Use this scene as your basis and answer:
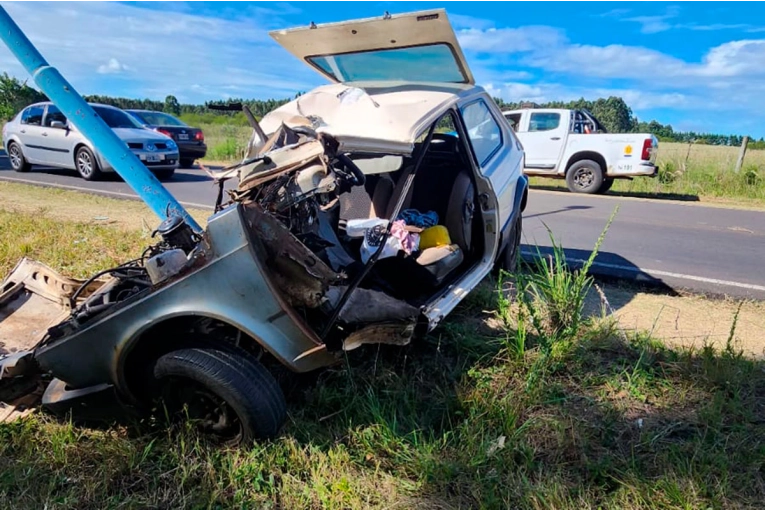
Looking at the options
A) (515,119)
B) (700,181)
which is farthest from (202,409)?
(700,181)

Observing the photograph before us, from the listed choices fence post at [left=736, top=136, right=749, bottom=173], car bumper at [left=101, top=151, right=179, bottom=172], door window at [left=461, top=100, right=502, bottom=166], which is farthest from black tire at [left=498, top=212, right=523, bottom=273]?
fence post at [left=736, top=136, right=749, bottom=173]

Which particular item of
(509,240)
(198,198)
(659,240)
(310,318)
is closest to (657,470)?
(310,318)

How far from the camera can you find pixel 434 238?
3.71 meters

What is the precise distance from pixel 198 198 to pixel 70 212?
232 centimetres

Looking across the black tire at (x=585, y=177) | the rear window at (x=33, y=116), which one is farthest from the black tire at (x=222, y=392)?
the rear window at (x=33, y=116)

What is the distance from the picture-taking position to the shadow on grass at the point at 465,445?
221 cm

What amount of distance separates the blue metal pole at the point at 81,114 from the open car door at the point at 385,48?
4.49ft

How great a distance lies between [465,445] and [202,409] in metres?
1.21

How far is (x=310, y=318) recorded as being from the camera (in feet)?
8.64

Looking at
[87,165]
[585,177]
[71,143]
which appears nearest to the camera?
[87,165]

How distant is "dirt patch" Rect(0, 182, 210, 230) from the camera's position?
6.91 meters

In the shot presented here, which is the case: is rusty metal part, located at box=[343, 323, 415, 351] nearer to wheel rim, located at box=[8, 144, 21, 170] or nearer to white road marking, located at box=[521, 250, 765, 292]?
white road marking, located at box=[521, 250, 765, 292]

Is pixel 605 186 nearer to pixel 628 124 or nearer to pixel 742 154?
pixel 742 154

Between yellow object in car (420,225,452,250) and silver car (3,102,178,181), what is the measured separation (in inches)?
360
